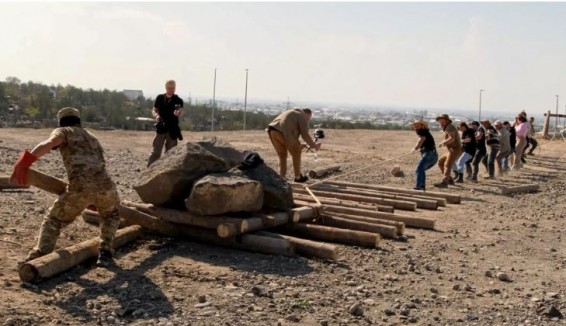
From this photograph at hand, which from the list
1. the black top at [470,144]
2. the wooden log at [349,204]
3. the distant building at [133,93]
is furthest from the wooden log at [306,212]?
the distant building at [133,93]

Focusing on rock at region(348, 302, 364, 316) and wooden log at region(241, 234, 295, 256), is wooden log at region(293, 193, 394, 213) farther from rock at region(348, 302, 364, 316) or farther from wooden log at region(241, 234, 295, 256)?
rock at region(348, 302, 364, 316)

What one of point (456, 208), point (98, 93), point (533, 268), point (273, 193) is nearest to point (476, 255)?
point (533, 268)

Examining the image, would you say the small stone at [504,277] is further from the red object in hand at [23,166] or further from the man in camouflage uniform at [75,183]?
the red object in hand at [23,166]

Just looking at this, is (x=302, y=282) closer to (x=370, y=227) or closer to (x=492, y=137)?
(x=370, y=227)

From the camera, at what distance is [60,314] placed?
5.43m

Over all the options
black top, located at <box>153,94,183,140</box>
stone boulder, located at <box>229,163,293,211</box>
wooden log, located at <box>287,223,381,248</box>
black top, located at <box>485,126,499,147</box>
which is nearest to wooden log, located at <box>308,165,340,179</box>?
black top, located at <box>485,126,499,147</box>

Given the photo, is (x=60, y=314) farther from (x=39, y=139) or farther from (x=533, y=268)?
(x=39, y=139)

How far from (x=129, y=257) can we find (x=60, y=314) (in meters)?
1.84

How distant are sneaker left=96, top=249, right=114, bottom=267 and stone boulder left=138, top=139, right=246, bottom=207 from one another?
1.38 m

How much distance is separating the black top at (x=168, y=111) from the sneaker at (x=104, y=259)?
4.59m

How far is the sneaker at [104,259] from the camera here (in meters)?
6.77

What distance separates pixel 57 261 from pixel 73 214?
0.61 meters

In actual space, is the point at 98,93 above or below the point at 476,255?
above

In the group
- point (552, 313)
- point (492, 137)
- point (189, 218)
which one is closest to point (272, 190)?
point (189, 218)
